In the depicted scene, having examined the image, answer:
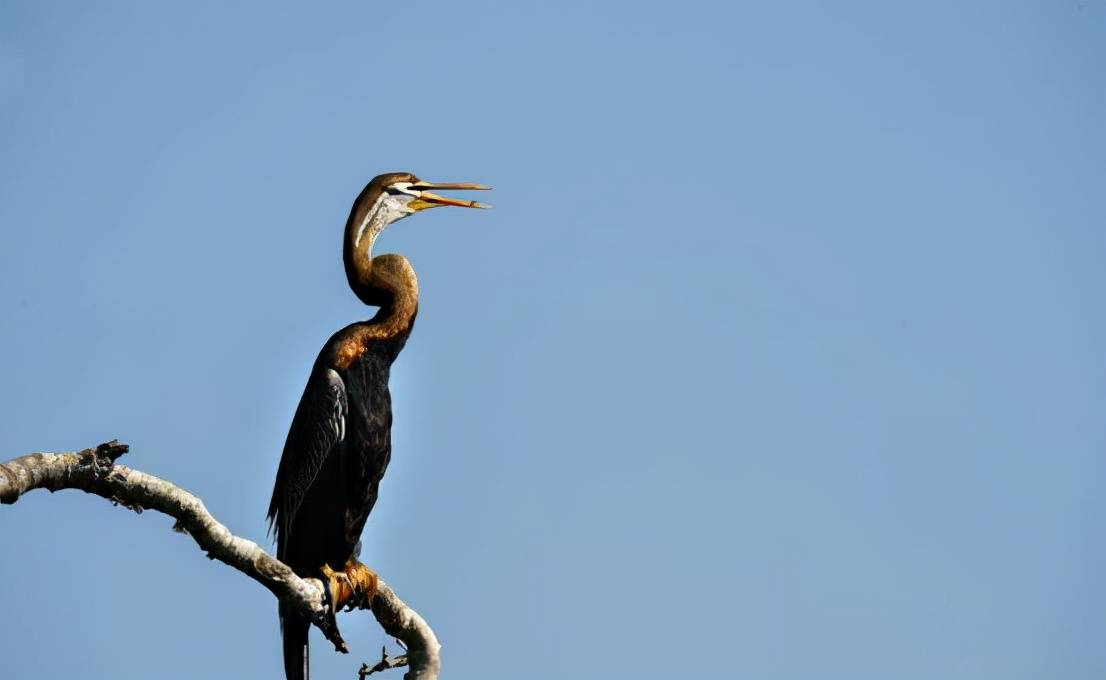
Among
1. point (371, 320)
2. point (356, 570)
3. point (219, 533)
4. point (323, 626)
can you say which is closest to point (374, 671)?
point (323, 626)

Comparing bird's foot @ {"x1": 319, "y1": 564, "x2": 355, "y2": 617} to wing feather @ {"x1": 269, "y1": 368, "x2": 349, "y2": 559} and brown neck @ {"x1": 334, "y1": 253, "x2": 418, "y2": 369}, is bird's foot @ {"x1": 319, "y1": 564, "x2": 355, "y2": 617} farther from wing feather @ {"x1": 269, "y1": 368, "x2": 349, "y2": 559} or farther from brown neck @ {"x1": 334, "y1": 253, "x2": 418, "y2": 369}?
brown neck @ {"x1": 334, "y1": 253, "x2": 418, "y2": 369}

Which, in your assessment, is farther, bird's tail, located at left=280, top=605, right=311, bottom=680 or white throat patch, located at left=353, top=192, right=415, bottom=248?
white throat patch, located at left=353, top=192, right=415, bottom=248

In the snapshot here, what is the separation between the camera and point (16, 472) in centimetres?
551

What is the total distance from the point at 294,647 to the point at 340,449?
3.50 feet

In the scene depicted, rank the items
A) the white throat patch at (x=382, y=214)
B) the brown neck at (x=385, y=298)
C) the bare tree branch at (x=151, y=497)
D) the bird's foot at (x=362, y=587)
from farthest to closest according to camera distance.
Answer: the white throat patch at (x=382, y=214), the brown neck at (x=385, y=298), the bird's foot at (x=362, y=587), the bare tree branch at (x=151, y=497)

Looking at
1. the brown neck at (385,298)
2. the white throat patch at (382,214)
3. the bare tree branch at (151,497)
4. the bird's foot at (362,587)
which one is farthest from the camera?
the white throat patch at (382,214)

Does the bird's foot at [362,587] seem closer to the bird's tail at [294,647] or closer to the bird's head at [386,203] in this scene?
the bird's tail at [294,647]

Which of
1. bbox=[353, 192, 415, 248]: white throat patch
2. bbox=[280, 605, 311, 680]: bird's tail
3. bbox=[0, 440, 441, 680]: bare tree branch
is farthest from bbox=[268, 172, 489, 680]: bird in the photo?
bbox=[0, 440, 441, 680]: bare tree branch

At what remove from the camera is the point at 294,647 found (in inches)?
335

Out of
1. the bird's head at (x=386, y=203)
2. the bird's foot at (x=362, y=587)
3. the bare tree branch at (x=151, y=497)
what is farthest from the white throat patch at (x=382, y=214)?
the bare tree branch at (x=151, y=497)

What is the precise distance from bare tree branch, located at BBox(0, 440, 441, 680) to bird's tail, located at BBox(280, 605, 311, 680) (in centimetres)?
95

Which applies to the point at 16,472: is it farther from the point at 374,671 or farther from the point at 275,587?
the point at 374,671

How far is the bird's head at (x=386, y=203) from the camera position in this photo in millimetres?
9234

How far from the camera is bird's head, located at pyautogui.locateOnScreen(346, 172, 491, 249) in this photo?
30.3 ft
